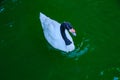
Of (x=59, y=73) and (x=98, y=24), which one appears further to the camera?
(x=98, y=24)

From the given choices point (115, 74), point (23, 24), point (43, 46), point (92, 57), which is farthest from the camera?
point (23, 24)

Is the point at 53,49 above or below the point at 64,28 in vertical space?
below

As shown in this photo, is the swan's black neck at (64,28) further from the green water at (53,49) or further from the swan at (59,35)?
the green water at (53,49)

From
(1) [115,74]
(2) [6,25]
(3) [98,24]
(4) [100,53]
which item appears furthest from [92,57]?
(2) [6,25]

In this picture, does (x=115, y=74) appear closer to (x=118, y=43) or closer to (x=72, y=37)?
(x=118, y=43)

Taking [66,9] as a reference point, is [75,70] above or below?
below

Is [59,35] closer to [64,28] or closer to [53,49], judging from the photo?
[64,28]

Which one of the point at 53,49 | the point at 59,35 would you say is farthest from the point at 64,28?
the point at 53,49
